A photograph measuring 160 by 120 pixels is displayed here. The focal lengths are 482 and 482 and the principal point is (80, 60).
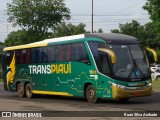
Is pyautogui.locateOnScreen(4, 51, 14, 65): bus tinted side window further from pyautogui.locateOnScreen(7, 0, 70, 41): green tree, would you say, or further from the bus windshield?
pyautogui.locateOnScreen(7, 0, 70, 41): green tree

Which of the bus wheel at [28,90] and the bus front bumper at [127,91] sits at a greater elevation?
the bus front bumper at [127,91]

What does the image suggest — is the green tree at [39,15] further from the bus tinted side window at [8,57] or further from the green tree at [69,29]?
the bus tinted side window at [8,57]

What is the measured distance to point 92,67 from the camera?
2102cm

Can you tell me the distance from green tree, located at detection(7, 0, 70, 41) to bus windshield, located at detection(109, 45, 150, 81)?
50.6 m

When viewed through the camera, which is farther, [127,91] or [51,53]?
[51,53]

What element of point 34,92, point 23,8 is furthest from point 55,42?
point 23,8

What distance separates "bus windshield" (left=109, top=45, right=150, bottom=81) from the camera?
20.3 metres

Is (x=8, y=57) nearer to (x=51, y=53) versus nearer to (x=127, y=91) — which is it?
(x=51, y=53)

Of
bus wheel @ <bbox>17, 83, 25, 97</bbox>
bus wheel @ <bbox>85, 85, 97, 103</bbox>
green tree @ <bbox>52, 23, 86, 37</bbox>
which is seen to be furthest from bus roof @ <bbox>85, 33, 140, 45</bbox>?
green tree @ <bbox>52, 23, 86, 37</bbox>

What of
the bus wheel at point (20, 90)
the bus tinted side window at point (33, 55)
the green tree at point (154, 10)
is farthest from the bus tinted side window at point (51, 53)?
the green tree at point (154, 10)

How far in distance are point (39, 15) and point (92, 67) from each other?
5219 cm

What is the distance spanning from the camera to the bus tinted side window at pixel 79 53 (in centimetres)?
2142

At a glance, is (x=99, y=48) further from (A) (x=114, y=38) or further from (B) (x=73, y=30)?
(B) (x=73, y=30)

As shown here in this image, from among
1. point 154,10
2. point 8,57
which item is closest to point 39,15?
point 154,10
